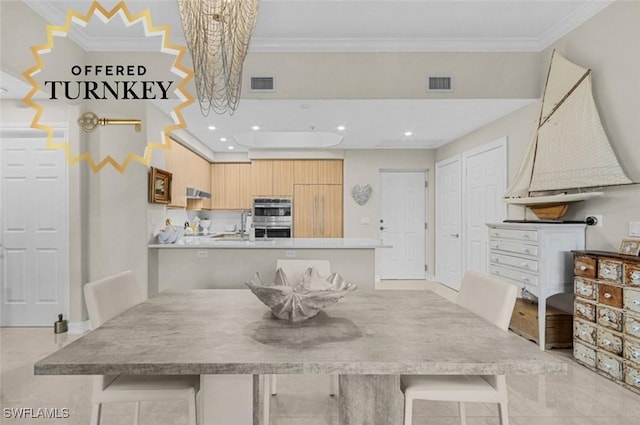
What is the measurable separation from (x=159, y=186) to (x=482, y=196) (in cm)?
390

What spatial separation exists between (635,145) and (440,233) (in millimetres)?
3496

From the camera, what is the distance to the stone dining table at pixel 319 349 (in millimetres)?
990

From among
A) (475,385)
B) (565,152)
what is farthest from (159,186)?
(565,152)

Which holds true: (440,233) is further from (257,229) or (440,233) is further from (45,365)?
(45,365)

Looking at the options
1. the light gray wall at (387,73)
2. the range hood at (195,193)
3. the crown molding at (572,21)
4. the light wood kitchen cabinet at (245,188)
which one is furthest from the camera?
the light wood kitchen cabinet at (245,188)

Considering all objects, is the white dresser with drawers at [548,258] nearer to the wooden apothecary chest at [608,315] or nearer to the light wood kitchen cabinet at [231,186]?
the wooden apothecary chest at [608,315]

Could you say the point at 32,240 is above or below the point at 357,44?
below

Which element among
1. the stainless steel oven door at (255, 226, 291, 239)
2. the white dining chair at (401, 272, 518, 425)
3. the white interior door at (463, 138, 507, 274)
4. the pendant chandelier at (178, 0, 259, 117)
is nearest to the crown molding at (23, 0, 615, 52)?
the white interior door at (463, 138, 507, 274)

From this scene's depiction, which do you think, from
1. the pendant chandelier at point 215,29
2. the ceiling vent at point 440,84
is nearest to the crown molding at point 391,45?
the ceiling vent at point 440,84

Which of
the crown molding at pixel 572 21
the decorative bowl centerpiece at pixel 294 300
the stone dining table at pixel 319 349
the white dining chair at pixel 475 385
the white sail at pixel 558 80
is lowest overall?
the white dining chair at pixel 475 385

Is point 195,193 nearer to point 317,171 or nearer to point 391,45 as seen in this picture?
point 317,171

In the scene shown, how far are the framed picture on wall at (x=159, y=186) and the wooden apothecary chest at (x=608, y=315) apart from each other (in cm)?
378

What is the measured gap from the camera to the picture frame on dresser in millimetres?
2275

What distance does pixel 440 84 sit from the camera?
11.2 feet
